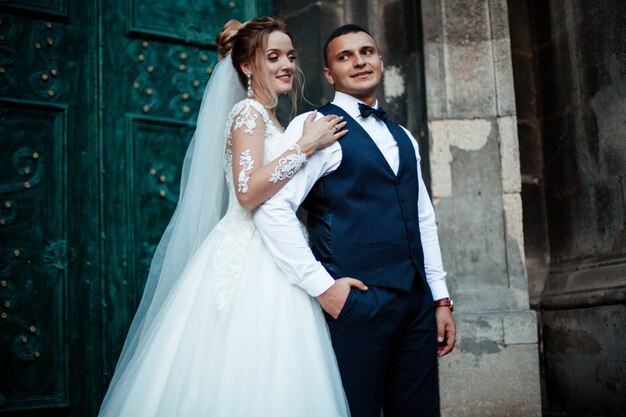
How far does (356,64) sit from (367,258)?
35.4 inches

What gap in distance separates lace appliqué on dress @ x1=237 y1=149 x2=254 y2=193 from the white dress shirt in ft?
0.36

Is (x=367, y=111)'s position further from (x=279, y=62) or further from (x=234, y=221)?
(x=234, y=221)

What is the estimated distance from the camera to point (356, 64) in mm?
3252

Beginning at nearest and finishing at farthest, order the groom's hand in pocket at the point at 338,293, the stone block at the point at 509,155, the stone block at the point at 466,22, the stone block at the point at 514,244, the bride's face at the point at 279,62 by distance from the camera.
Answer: the groom's hand in pocket at the point at 338,293 < the bride's face at the point at 279,62 < the stone block at the point at 514,244 < the stone block at the point at 509,155 < the stone block at the point at 466,22

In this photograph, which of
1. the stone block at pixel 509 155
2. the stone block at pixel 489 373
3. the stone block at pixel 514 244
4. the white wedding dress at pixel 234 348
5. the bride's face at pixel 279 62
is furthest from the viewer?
the stone block at pixel 509 155

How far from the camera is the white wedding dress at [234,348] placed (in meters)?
2.70

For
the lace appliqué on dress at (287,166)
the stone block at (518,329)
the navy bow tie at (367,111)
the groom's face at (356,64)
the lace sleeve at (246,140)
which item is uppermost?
the groom's face at (356,64)

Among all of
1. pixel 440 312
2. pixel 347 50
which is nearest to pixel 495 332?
pixel 440 312

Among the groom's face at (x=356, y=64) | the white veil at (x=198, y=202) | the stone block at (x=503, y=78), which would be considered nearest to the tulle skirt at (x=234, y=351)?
the white veil at (x=198, y=202)

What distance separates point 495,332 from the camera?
4309 mm

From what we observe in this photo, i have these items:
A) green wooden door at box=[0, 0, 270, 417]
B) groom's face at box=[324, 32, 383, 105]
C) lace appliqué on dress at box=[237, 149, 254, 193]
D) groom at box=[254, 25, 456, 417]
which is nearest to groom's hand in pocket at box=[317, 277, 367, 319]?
groom at box=[254, 25, 456, 417]

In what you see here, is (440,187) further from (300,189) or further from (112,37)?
(112,37)

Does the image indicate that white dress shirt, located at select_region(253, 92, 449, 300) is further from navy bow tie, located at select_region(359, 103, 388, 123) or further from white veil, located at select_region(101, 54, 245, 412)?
white veil, located at select_region(101, 54, 245, 412)

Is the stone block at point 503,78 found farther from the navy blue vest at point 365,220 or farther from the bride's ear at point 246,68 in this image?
the bride's ear at point 246,68
